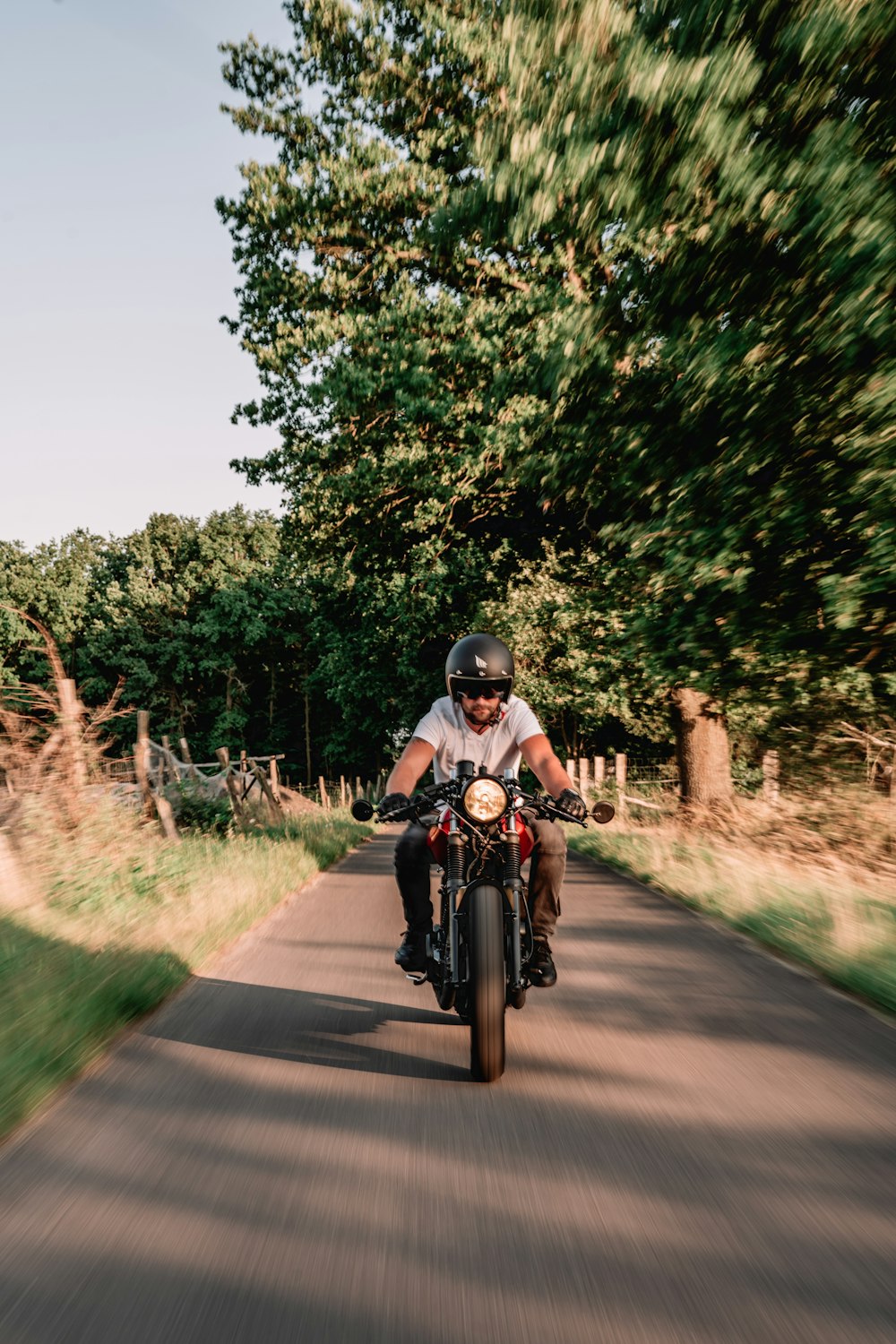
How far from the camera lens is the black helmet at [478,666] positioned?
5.19 m

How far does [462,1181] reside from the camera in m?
3.30

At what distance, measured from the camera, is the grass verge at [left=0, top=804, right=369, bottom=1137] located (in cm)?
459

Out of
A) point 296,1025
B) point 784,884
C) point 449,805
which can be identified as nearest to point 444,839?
point 449,805

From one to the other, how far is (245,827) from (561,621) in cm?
1247

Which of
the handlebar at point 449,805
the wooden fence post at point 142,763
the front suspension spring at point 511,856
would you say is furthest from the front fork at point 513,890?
the wooden fence post at point 142,763

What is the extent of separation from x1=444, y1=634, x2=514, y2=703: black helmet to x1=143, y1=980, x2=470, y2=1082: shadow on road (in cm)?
170

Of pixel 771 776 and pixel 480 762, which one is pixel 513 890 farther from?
pixel 771 776

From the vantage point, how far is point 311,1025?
5.31 meters

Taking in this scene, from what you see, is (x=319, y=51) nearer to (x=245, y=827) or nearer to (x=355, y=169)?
(x=355, y=169)

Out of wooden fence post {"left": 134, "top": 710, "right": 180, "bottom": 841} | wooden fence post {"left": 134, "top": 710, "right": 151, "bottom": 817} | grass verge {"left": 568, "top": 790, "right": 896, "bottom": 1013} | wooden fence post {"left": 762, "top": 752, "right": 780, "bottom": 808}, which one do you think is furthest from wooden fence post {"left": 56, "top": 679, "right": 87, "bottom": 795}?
wooden fence post {"left": 762, "top": 752, "right": 780, "bottom": 808}

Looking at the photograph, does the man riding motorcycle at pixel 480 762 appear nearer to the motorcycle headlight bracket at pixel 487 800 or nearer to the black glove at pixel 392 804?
the black glove at pixel 392 804

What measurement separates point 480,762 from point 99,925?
10.3ft

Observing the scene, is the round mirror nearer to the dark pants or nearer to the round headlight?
the dark pants

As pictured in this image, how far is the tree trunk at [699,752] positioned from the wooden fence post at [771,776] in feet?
6.35
